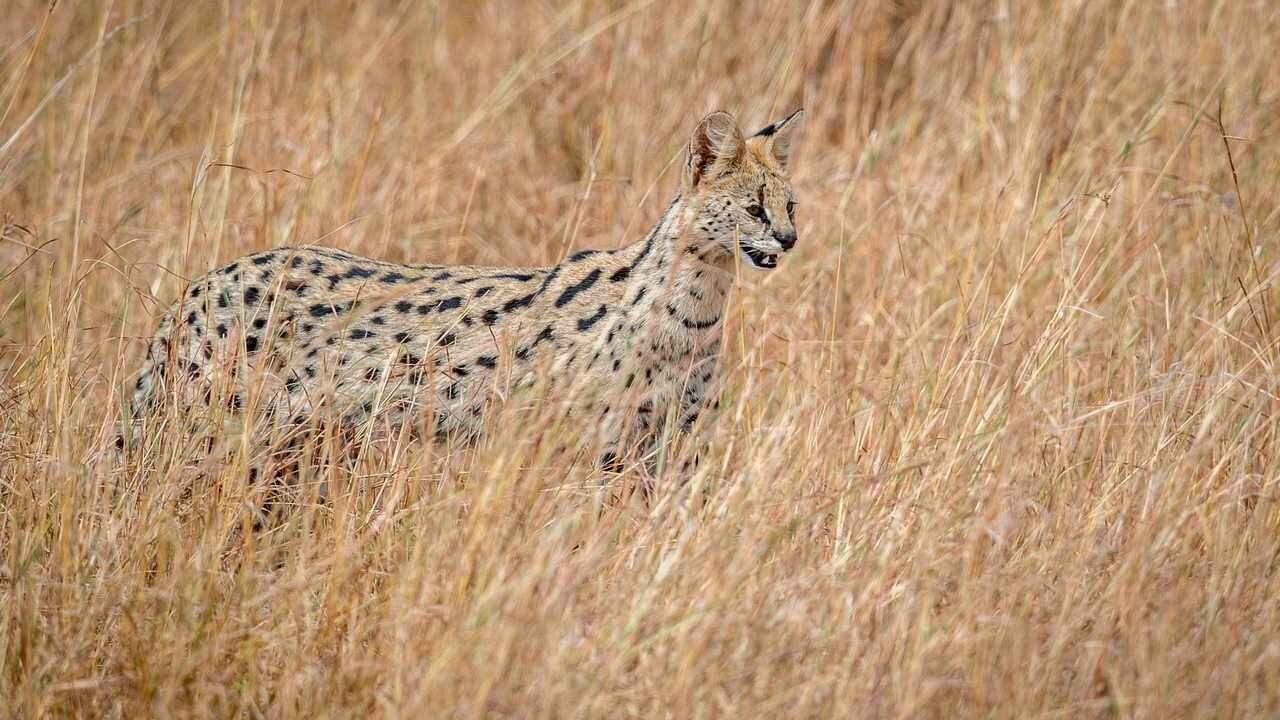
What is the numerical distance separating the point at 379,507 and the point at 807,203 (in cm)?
272

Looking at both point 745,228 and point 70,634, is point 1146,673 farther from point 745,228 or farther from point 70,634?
point 70,634

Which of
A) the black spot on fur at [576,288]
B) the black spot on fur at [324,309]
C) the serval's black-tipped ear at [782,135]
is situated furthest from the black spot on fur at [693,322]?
the black spot on fur at [324,309]

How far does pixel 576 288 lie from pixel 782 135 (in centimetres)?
90

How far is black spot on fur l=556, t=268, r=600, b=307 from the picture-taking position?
4.68 metres

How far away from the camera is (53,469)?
12.2 ft

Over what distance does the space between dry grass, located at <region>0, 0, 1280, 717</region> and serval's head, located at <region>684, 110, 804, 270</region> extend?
18cm

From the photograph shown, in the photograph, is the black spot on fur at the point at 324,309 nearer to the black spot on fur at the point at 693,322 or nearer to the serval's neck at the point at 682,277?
the serval's neck at the point at 682,277

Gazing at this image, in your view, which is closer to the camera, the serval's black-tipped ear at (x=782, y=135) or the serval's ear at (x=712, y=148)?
the serval's ear at (x=712, y=148)

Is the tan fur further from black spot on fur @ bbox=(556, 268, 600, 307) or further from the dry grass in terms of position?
the dry grass

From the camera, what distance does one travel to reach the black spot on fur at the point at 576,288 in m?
4.68

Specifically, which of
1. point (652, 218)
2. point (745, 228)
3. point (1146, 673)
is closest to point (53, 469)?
point (745, 228)

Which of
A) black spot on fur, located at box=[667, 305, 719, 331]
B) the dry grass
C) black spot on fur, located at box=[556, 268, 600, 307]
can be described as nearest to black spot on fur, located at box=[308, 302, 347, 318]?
the dry grass

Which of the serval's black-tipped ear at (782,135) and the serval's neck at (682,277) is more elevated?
the serval's black-tipped ear at (782,135)

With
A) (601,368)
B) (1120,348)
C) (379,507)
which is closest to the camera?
(379,507)
